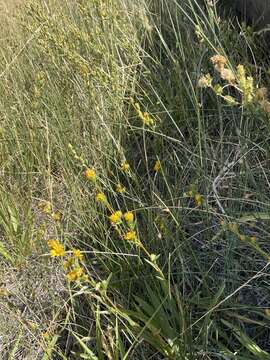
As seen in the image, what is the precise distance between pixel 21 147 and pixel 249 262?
111 centimetres

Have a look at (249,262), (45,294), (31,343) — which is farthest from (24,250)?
(249,262)

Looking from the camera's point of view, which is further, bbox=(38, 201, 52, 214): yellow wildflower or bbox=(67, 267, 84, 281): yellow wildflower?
bbox=(38, 201, 52, 214): yellow wildflower

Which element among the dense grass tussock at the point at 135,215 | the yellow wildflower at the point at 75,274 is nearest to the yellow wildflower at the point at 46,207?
the dense grass tussock at the point at 135,215

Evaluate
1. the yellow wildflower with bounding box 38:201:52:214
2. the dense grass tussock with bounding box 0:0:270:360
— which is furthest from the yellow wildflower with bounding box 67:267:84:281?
the yellow wildflower with bounding box 38:201:52:214

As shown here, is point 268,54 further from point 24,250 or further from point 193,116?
point 24,250

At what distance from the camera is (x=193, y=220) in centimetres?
171

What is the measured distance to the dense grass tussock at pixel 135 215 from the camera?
1.33 m

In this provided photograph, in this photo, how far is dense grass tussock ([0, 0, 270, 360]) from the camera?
1332 mm

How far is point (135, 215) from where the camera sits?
1.66m

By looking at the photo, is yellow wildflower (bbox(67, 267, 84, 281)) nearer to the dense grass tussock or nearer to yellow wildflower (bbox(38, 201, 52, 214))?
the dense grass tussock

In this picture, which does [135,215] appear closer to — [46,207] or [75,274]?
[46,207]

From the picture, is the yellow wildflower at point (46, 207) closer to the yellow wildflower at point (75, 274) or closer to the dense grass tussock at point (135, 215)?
the dense grass tussock at point (135, 215)

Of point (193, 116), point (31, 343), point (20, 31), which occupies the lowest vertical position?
point (31, 343)

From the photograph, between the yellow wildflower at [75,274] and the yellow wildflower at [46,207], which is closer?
the yellow wildflower at [75,274]
